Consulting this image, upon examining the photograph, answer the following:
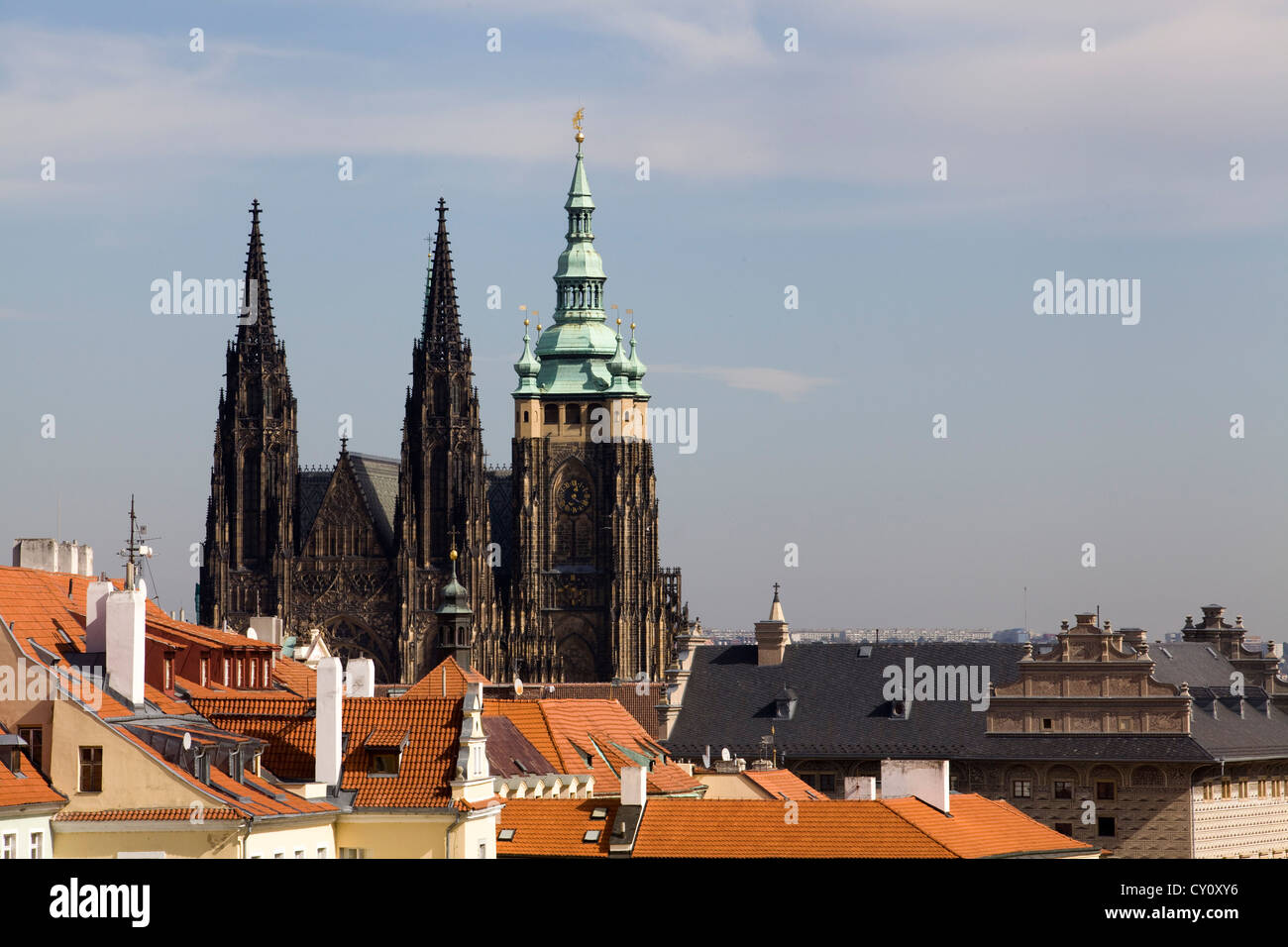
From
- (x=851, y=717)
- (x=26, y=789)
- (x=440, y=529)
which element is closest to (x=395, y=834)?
(x=26, y=789)

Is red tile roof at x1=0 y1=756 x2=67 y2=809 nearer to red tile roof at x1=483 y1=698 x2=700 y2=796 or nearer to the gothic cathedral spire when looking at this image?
red tile roof at x1=483 y1=698 x2=700 y2=796

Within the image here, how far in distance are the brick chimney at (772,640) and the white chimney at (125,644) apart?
247ft

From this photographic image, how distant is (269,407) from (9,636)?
105m

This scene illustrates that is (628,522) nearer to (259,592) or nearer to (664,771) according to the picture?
(259,592)

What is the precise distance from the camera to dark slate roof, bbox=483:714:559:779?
194ft

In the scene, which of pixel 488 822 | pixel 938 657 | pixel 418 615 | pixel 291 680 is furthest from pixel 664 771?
pixel 418 615

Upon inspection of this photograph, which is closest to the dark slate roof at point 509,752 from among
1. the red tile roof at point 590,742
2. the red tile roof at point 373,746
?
the red tile roof at point 590,742

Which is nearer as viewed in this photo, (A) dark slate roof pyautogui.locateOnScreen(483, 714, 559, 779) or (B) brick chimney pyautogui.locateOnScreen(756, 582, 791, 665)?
(A) dark slate roof pyautogui.locateOnScreen(483, 714, 559, 779)

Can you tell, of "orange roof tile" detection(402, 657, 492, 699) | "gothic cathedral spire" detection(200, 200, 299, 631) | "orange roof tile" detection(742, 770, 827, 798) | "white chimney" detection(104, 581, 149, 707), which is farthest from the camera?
"gothic cathedral spire" detection(200, 200, 299, 631)

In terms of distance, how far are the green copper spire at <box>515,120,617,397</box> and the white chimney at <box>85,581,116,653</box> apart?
362 feet

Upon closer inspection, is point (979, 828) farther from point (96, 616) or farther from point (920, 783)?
point (96, 616)

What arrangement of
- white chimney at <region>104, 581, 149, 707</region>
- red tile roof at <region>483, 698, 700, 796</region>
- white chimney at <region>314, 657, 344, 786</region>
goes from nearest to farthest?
white chimney at <region>104, 581, 149, 707</region> → white chimney at <region>314, 657, 344, 786</region> → red tile roof at <region>483, 698, 700, 796</region>

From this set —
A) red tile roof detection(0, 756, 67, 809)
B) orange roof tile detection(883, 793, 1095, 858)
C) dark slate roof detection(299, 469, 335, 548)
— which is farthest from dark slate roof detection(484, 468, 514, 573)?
red tile roof detection(0, 756, 67, 809)

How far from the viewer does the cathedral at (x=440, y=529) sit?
145 meters
